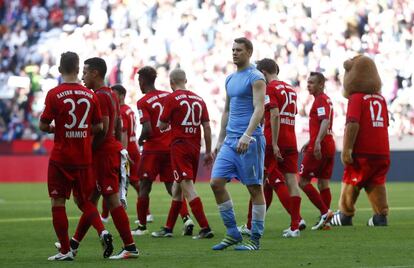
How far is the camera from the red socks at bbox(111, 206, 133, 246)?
1105 cm

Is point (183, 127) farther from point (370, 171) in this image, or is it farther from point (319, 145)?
point (370, 171)

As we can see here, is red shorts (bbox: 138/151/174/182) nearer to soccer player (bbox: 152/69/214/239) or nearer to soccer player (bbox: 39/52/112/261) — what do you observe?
soccer player (bbox: 152/69/214/239)

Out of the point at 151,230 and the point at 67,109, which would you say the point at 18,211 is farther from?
the point at 67,109

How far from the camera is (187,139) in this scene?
14.3 meters

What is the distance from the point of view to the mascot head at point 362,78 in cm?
1598

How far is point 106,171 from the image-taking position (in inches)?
446

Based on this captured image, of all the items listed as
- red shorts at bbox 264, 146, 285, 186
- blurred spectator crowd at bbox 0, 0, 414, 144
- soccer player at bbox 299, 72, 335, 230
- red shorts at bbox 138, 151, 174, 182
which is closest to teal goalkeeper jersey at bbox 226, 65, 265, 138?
red shorts at bbox 264, 146, 285, 186

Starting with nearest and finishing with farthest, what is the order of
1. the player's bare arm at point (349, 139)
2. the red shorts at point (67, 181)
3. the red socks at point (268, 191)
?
the red shorts at point (67, 181) → the red socks at point (268, 191) → the player's bare arm at point (349, 139)

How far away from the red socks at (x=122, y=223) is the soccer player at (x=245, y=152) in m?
1.08

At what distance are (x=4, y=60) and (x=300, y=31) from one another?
984cm

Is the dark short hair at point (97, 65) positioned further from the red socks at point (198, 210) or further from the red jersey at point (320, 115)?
the red jersey at point (320, 115)

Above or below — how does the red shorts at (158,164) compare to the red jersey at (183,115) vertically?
below

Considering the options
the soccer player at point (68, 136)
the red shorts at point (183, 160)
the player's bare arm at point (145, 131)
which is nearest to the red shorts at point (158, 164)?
the player's bare arm at point (145, 131)

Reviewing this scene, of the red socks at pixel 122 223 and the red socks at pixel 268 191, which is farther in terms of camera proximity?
the red socks at pixel 268 191
